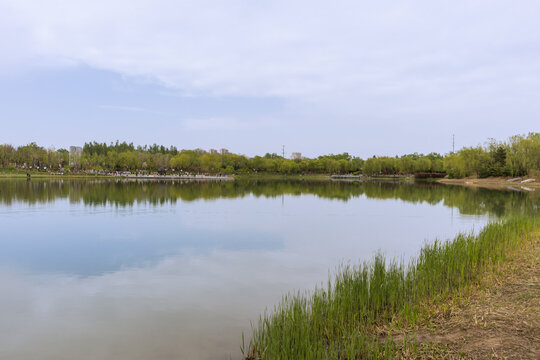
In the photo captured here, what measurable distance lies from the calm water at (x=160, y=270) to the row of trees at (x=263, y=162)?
6187 centimetres

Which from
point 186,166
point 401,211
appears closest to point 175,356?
point 401,211

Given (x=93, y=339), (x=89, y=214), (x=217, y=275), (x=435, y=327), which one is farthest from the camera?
(x=89, y=214)

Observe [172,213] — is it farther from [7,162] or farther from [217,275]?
[7,162]

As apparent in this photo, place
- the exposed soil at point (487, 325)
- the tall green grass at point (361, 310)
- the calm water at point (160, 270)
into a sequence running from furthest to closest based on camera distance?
the calm water at point (160, 270) → the tall green grass at point (361, 310) → the exposed soil at point (487, 325)

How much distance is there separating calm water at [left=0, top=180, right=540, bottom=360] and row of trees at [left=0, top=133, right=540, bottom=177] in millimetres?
61873

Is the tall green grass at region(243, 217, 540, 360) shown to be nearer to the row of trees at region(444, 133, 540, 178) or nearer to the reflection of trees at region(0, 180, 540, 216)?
the reflection of trees at region(0, 180, 540, 216)

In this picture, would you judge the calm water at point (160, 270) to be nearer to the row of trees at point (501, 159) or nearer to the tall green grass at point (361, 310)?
the tall green grass at point (361, 310)

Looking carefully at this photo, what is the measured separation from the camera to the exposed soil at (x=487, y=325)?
4.70m

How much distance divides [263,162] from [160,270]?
11428 centimetres

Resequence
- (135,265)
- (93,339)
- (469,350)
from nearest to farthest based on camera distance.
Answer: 1. (469,350)
2. (93,339)
3. (135,265)

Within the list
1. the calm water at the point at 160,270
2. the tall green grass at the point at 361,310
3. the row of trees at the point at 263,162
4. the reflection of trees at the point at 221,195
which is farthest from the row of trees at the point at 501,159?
the tall green grass at the point at 361,310

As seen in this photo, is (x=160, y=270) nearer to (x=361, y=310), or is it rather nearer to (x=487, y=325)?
(x=361, y=310)

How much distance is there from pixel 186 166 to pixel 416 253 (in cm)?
9992

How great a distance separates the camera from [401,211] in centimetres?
2592
